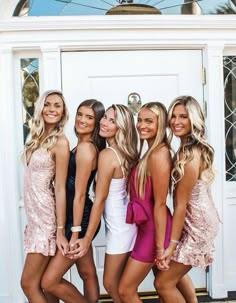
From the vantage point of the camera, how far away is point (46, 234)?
8.54ft

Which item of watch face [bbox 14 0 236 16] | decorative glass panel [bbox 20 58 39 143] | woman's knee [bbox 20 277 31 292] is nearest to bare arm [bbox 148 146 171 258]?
woman's knee [bbox 20 277 31 292]

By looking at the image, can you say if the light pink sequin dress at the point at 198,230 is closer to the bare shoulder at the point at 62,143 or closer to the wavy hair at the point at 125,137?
the wavy hair at the point at 125,137

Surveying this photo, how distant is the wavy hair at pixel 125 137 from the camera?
2.58 meters

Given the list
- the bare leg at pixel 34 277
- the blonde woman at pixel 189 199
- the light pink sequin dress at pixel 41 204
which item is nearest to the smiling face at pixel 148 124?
the blonde woman at pixel 189 199

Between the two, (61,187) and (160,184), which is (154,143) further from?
(61,187)

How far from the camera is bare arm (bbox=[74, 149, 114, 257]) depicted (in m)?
2.52

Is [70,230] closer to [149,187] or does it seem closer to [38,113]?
[149,187]

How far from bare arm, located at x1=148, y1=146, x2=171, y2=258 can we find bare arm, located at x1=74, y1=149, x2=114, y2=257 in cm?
26

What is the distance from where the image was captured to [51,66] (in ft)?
11.3

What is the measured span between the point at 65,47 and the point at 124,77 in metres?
0.57

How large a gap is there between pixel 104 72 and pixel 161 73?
502 millimetres

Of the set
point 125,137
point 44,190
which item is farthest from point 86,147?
Answer: point 44,190

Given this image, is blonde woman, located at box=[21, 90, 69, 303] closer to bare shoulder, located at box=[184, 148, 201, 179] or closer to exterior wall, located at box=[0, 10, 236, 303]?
bare shoulder, located at box=[184, 148, 201, 179]

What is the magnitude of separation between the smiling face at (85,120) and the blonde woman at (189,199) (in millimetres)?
503
